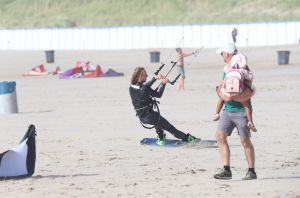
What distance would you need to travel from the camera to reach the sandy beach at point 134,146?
35.1ft

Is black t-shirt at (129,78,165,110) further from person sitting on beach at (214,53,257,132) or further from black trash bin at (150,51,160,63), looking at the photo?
black trash bin at (150,51,160,63)

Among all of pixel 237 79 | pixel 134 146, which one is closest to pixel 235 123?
pixel 237 79

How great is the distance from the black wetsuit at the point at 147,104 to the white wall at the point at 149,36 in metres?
46.4

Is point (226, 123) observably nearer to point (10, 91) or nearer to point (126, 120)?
point (126, 120)

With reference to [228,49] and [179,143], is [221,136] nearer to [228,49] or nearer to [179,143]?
[228,49]

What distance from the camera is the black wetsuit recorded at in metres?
14.2

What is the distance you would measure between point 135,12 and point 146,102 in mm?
72487

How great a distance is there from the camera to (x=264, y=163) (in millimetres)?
12688

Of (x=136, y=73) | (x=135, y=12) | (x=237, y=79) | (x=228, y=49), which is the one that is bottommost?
(x=136, y=73)

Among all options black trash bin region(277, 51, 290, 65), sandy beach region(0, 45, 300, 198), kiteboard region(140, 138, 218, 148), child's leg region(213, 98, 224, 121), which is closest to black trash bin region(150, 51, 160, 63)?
black trash bin region(277, 51, 290, 65)

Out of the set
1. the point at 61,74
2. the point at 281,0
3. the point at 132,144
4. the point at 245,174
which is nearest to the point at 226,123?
the point at 245,174

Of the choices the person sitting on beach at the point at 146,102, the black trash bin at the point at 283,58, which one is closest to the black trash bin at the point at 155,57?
the black trash bin at the point at 283,58

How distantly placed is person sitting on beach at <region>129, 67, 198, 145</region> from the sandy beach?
310mm

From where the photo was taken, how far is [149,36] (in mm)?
68000
